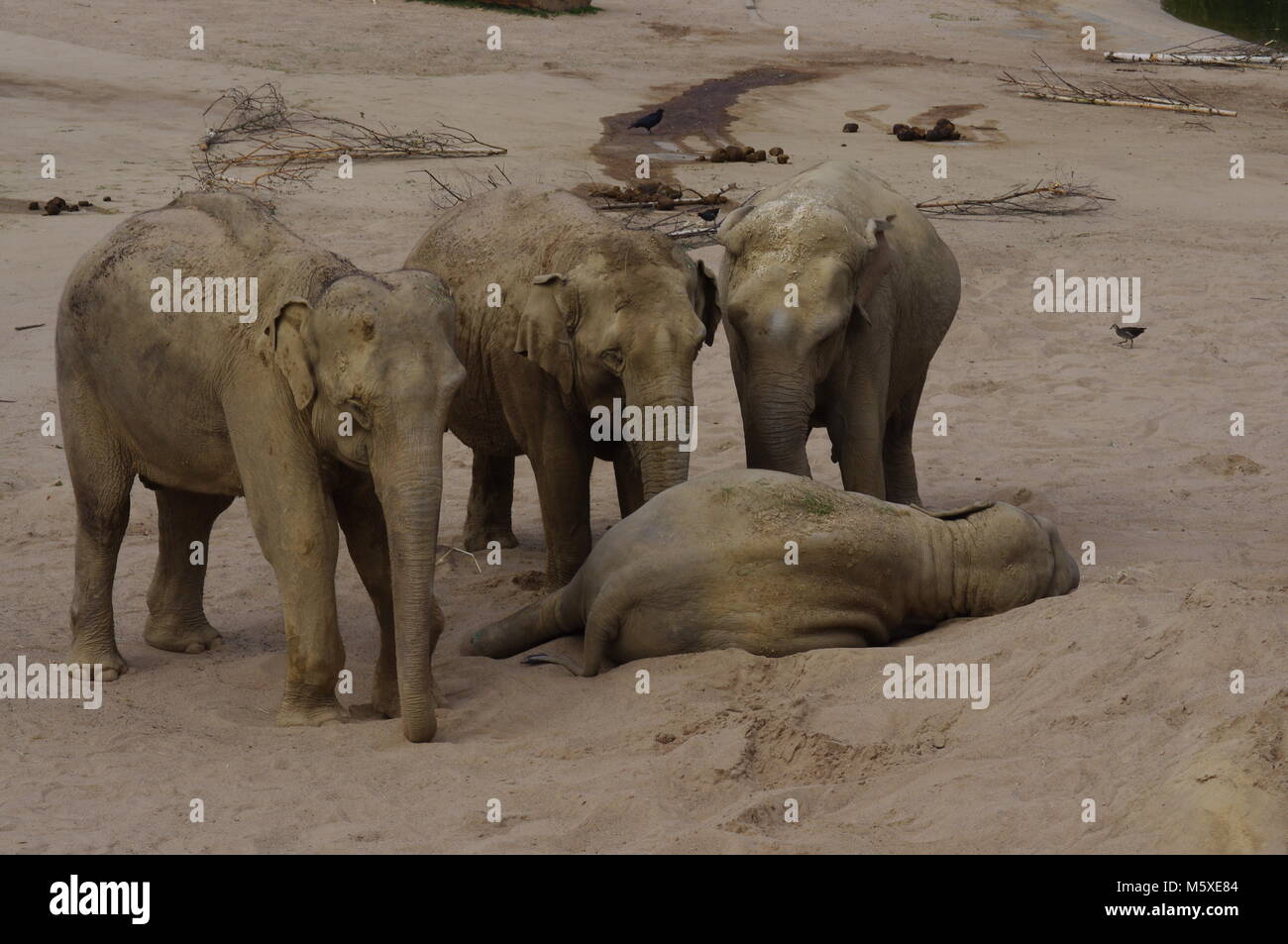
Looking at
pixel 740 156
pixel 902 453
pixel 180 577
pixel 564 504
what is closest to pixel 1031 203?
pixel 740 156

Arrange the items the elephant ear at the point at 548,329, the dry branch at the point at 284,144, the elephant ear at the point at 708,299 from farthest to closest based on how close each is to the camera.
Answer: the dry branch at the point at 284,144 < the elephant ear at the point at 708,299 < the elephant ear at the point at 548,329

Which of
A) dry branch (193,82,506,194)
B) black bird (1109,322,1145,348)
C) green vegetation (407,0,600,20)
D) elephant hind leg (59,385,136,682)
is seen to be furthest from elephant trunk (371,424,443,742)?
green vegetation (407,0,600,20)

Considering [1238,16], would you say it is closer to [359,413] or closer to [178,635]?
[178,635]

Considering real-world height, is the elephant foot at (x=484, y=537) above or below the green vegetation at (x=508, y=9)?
below

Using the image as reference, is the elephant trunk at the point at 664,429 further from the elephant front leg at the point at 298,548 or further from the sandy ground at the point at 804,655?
the elephant front leg at the point at 298,548

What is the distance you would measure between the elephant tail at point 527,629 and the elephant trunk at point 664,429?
67cm

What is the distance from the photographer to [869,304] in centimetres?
855

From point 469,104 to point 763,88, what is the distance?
529 centimetres

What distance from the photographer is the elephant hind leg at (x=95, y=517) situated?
301 inches

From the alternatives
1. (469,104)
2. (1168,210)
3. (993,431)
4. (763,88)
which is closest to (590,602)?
(993,431)

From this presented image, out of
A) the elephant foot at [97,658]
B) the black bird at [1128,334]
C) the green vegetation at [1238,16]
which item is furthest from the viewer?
the green vegetation at [1238,16]

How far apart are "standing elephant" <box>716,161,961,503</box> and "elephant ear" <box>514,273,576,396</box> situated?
83 centimetres

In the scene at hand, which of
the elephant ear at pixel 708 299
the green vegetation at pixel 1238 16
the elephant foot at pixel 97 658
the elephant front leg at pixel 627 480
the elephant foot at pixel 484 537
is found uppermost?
the elephant ear at pixel 708 299


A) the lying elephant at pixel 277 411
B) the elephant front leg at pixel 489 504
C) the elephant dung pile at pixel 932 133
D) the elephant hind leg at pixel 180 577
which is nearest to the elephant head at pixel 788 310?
the lying elephant at pixel 277 411
